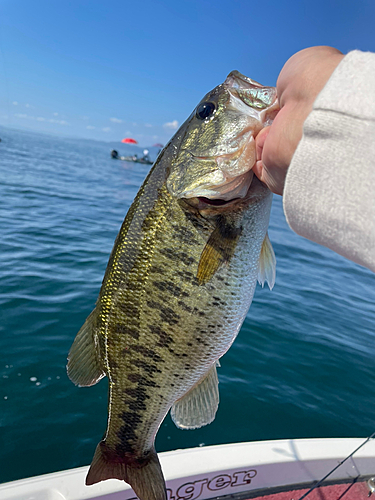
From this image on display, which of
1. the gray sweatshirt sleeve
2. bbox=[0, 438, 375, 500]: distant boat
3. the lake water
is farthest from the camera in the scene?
the lake water

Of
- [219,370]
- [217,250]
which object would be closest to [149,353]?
[217,250]

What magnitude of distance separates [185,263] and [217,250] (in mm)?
179

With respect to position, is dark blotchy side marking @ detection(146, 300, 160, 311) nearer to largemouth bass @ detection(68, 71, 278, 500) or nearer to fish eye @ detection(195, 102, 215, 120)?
largemouth bass @ detection(68, 71, 278, 500)

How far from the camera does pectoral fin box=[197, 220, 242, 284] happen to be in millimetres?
1835

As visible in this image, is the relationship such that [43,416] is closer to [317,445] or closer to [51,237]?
[317,445]

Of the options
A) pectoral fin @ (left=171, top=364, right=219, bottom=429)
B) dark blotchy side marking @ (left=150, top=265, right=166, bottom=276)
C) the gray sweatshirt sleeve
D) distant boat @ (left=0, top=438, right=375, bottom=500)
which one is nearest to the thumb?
the gray sweatshirt sleeve

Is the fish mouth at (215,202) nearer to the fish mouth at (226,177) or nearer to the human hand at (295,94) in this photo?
the fish mouth at (226,177)

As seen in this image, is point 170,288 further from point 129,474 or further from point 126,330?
point 129,474

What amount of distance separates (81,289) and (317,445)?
5.36m

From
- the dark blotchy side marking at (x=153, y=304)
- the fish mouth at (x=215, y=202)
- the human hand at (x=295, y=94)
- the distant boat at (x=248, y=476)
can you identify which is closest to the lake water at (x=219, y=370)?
the distant boat at (x=248, y=476)

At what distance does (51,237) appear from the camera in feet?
35.1

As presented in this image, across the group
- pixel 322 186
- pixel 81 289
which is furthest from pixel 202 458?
pixel 81 289

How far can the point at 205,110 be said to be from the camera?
1.88 meters

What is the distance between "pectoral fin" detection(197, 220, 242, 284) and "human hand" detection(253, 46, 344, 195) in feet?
2.02
